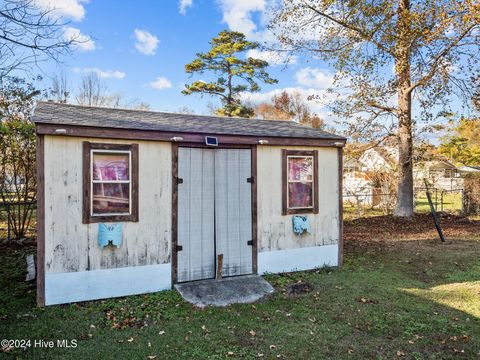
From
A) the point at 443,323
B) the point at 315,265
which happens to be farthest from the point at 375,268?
the point at 443,323

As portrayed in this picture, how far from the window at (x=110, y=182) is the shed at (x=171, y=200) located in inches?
0.6

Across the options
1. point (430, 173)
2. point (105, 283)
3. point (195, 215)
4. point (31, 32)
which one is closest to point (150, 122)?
point (195, 215)

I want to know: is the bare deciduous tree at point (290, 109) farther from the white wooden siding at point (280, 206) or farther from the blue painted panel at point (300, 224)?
the blue painted panel at point (300, 224)

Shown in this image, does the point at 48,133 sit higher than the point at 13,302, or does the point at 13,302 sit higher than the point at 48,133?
the point at 48,133

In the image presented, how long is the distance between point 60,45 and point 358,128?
990 cm

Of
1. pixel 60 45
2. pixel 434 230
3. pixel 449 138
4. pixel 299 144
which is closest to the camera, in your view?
pixel 60 45

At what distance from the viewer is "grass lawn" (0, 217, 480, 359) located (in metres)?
3.67

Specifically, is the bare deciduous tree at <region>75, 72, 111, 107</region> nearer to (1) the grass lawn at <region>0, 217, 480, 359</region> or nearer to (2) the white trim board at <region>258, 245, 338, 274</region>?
(1) the grass lawn at <region>0, 217, 480, 359</region>

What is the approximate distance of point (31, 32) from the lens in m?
5.31

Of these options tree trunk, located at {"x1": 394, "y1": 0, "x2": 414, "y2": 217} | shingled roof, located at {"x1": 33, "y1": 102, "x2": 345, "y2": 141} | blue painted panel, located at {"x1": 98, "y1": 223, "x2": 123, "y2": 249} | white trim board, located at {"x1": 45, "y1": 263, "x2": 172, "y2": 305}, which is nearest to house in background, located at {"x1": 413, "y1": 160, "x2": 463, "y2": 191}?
tree trunk, located at {"x1": 394, "y1": 0, "x2": 414, "y2": 217}

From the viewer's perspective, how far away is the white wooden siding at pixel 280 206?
243 inches

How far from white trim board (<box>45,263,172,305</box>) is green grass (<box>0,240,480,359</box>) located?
0.16m

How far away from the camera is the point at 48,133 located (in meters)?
4.64

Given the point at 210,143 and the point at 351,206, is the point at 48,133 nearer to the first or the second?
the point at 210,143
